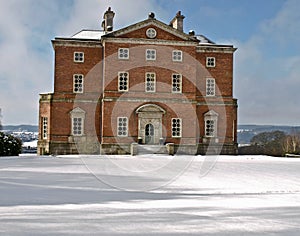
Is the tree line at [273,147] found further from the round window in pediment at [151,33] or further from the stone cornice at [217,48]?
the round window in pediment at [151,33]

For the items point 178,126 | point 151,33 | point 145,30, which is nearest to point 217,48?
point 151,33

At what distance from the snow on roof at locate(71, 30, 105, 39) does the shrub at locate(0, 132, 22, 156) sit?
11.2m

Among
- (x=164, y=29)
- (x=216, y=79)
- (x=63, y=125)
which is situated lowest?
A: (x=63, y=125)

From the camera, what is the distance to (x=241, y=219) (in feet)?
24.0

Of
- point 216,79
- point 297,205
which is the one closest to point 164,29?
point 216,79

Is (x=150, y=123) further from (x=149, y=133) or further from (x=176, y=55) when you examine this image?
(x=176, y=55)

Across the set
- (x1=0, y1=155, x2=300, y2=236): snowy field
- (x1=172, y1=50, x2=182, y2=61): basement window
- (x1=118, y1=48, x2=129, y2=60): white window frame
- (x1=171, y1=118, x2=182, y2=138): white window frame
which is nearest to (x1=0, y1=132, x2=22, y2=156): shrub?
(x1=118, y1=48, x2=129, y2=60): white window frame

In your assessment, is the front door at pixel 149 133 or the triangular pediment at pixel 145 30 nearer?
the triangular pediment at pixel 145 30

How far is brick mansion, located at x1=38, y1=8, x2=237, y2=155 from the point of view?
3148 centimetres

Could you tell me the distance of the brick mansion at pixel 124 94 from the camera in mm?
31484

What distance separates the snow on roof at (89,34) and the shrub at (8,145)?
11.2 metres

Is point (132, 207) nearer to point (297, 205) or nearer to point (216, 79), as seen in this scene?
point (297, 205)

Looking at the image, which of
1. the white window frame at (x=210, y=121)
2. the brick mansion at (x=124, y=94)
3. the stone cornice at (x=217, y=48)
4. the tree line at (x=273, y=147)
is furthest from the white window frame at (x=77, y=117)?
the tree line at (x=273, y=147)

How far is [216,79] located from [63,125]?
43.5 ft
